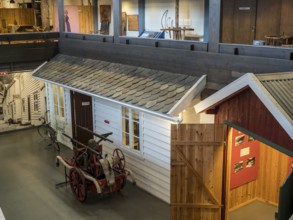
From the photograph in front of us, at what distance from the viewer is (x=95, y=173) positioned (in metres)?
10.2

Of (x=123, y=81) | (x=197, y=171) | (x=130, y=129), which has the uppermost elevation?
(x=123, y=81)

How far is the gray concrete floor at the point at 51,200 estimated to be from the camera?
9.70 metres

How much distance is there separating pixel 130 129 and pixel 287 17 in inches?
245

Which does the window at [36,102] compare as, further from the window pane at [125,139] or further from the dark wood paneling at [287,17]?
the dark wood paneling at [287,17]

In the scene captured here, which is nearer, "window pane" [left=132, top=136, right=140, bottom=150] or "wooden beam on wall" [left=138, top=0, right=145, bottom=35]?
"window pane" [left=132, top=136, right=140, bottom=150]

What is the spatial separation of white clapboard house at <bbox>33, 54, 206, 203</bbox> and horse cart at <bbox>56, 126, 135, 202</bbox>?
79 cm

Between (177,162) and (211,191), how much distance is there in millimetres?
988

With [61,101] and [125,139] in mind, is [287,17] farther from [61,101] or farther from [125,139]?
[61,101]

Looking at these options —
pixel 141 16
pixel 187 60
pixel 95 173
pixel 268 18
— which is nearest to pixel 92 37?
pixel 141 16

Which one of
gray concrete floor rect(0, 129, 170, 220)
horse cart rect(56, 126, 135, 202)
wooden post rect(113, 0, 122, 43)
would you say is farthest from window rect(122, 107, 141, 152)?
wooden post rect(113, 0, 122, 43)

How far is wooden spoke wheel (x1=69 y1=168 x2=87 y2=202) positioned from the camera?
1019 cm

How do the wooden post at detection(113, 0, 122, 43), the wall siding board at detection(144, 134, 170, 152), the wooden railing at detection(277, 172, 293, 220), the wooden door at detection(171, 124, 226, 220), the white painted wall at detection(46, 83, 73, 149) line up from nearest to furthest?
the wooden railing at detection(277, 172, 293, 220) < the wooden door at detection(171, 124, 226, 220) < the wall siding board at detection(144, 134, 170, 152) < the wooden post at detection(113, 0, 122, 43) < the white painted wall at detection(46, 83, 73, 149)

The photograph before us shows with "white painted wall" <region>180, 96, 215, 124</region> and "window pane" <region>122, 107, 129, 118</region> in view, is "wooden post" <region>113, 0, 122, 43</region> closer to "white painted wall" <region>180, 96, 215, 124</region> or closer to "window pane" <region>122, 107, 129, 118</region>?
"window pane" <region>122, 107, 129, 118</region>

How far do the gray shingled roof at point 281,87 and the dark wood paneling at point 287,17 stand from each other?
5.89 meters
